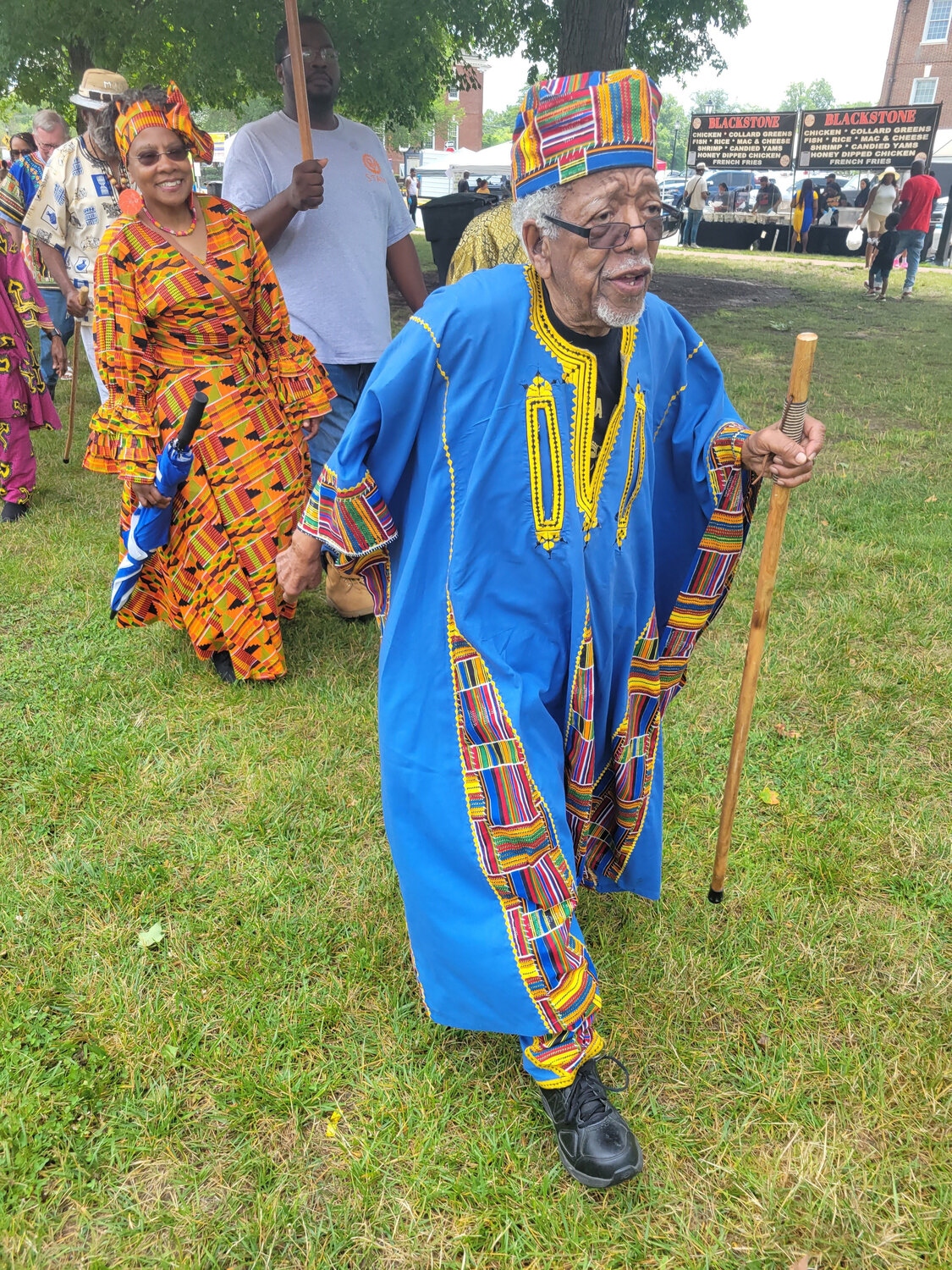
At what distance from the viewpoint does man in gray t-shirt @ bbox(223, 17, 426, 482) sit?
4266 mm

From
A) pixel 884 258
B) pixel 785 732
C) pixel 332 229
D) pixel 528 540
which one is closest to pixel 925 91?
pixel 884 258

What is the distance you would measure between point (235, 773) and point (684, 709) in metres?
1.87

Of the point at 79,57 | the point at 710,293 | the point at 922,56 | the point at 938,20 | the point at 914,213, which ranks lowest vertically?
the point at 710,293

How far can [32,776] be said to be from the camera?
11.8ft

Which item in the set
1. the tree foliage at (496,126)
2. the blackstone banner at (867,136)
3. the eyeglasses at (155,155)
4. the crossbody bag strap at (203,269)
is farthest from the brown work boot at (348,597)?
the tree foliage at (496,126)

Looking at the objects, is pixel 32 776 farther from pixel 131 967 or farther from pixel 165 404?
pixel 165 404

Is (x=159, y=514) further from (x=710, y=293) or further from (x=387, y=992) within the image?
(x=710, y=293)

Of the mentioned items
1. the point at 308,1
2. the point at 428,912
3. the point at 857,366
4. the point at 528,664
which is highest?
the point at 308,1

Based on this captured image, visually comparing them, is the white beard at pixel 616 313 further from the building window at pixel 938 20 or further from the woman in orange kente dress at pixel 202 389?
the building window at pixel 938 20

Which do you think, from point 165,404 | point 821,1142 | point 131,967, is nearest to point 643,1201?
point 821,1142

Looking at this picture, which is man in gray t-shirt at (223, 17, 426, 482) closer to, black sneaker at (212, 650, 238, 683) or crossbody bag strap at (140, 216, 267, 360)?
crossbody bag strap at (140, 216, 267, 360)

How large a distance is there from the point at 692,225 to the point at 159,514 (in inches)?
1023

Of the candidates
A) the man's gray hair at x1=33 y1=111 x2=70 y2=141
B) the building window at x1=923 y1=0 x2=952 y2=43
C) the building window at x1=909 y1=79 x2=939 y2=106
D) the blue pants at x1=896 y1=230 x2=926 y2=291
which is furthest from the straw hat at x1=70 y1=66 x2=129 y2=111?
the building window at x1=923 y1=0 x2=952 y2=43

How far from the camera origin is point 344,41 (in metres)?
10.8
